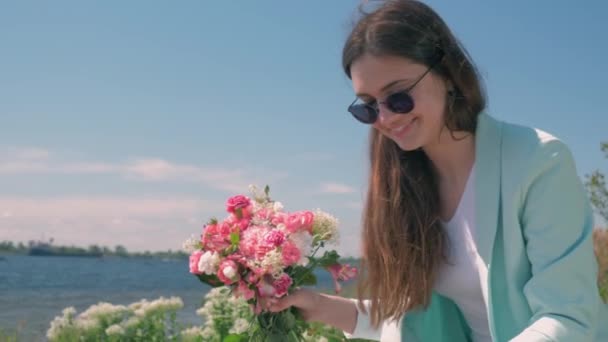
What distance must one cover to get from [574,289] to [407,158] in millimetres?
807

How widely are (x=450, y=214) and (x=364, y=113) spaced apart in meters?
0.54

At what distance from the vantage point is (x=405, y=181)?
246cm

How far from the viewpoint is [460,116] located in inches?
86.9

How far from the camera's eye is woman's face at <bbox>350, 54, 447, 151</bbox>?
207 cm

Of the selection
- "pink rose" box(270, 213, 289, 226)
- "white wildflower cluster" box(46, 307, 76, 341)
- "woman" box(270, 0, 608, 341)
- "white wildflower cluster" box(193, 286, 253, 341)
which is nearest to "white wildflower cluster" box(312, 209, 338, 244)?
"pink rose" box(270, 213, 289, 226)

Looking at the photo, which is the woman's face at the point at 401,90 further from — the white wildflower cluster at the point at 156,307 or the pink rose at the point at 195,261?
the white wildflower cluster at the point at 156,307

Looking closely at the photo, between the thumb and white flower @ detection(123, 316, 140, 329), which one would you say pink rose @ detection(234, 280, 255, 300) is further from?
white flower @ detection(123, 316, 140, 329)

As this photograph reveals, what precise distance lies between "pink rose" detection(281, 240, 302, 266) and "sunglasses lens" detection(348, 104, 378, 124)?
19.5 inches

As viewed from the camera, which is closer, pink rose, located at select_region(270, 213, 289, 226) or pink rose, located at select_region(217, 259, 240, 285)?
pink rose, located at select_region(217, 259, 240, 285)

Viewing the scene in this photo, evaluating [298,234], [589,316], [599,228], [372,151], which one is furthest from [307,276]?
→ [599,228]

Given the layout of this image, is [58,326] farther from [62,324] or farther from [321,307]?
[321,307]

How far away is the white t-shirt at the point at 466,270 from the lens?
7.38ft

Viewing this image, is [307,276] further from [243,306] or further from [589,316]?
[243,306]

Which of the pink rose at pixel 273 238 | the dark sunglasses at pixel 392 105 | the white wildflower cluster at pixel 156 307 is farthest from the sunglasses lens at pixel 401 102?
the white wildflower cluster at pixel 156 307
